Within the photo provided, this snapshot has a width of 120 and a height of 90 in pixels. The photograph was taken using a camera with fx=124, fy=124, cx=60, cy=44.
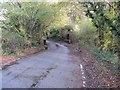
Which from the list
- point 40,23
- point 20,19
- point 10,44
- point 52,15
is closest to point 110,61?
point 10,44

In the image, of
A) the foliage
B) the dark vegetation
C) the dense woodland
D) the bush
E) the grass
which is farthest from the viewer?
the foliage

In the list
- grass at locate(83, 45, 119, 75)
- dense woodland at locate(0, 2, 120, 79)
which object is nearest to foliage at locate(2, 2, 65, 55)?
dense woodland at locate(0, 2, 120, 79)

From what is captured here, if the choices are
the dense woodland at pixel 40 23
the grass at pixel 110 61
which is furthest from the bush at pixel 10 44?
the grass at pixel 110 61

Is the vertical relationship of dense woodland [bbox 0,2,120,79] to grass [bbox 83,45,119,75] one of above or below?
above

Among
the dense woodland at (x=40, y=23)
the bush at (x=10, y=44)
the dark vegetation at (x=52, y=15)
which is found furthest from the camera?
the bush at (x=10, y=44)

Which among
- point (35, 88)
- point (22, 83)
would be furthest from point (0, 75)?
point (35, 88)

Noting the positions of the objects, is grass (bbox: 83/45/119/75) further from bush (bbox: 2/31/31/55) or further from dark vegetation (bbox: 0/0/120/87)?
bush (bbox: 2/31/31/55)

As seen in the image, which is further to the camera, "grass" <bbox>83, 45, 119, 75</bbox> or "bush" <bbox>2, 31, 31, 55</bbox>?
"bush" <bbox>2, 31, 31, 55</bbox>

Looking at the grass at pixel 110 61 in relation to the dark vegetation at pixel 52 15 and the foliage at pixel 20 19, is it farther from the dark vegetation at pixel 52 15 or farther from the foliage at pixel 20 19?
the foliage at pixel 20 19

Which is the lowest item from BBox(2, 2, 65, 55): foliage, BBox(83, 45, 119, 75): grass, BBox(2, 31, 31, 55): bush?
BBox(83, 45, 119, 75): grass

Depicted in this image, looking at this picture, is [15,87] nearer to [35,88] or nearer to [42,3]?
[35,88]

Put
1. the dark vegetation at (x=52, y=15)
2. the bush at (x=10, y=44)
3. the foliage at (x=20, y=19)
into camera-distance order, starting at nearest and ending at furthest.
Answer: the dark vegetation at (x=52, y=15) → the bush at (x=10, y=44) → the foliage at (x=20, y=19)

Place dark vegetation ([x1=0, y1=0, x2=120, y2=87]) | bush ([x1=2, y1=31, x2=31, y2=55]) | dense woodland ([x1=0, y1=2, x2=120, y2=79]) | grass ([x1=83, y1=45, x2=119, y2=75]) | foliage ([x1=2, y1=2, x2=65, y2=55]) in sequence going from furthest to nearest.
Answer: foliage ([x1=2, y1=2, x2=65, y2=55]), bush ([x1=2, y1=31, x2=31, y2=55]), dense woodland ([x1=0, y1=2, x2=120, y2=79]), dark vegetation ([x1=0, y1=0, x2=120, y2=87]), grass ([x1=83, y1=45, x2=119, y2=75])

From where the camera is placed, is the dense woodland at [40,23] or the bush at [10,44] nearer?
the dense woodland at [40,23]
